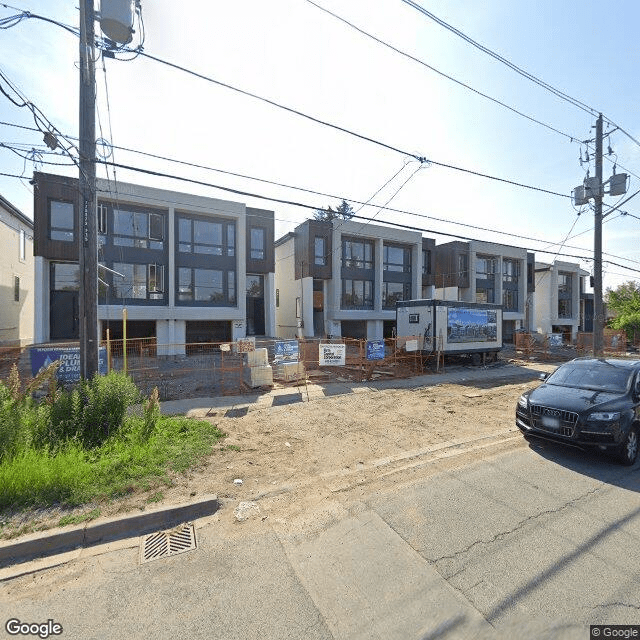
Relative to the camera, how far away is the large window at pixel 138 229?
66.7ft

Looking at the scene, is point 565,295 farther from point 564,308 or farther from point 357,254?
point 357,254

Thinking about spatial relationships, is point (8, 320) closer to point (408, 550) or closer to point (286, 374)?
point (286, 374)

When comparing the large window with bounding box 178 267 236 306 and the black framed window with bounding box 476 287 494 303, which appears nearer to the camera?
the large window with bounding box 178 267 236 306

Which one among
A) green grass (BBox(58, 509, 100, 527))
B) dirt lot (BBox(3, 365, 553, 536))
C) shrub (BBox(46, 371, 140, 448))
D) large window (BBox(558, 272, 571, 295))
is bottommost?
dirt lot (BBox(3, 365, 553, 536))

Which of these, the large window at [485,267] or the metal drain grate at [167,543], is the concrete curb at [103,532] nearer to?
the metal drain grate at [167,543]

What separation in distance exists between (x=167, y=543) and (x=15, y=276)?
28.3 metres

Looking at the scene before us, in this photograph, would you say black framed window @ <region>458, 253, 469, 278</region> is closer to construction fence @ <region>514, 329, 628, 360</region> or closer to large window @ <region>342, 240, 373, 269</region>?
construction fence @ <region>514, 329, 628, 360</region>

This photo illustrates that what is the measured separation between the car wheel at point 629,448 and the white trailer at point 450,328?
32.1 feet

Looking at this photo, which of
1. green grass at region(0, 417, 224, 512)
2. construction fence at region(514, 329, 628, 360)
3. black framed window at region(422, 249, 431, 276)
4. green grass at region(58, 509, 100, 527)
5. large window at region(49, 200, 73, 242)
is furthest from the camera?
black framed window at region(422, 249, 431, 276)

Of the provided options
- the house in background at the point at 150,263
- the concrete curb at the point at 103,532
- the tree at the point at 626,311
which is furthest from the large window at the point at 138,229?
the tree at the point at 626,311

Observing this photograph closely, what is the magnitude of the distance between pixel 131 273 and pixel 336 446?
→ 62.7 feet

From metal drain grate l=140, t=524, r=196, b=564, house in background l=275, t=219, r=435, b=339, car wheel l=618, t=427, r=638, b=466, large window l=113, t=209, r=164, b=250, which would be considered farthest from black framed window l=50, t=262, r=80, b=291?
car wheel l=618, t=427, r=638, b=466

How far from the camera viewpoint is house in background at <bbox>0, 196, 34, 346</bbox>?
2119 cm

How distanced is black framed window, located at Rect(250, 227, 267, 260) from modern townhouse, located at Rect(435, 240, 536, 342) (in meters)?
17.9
